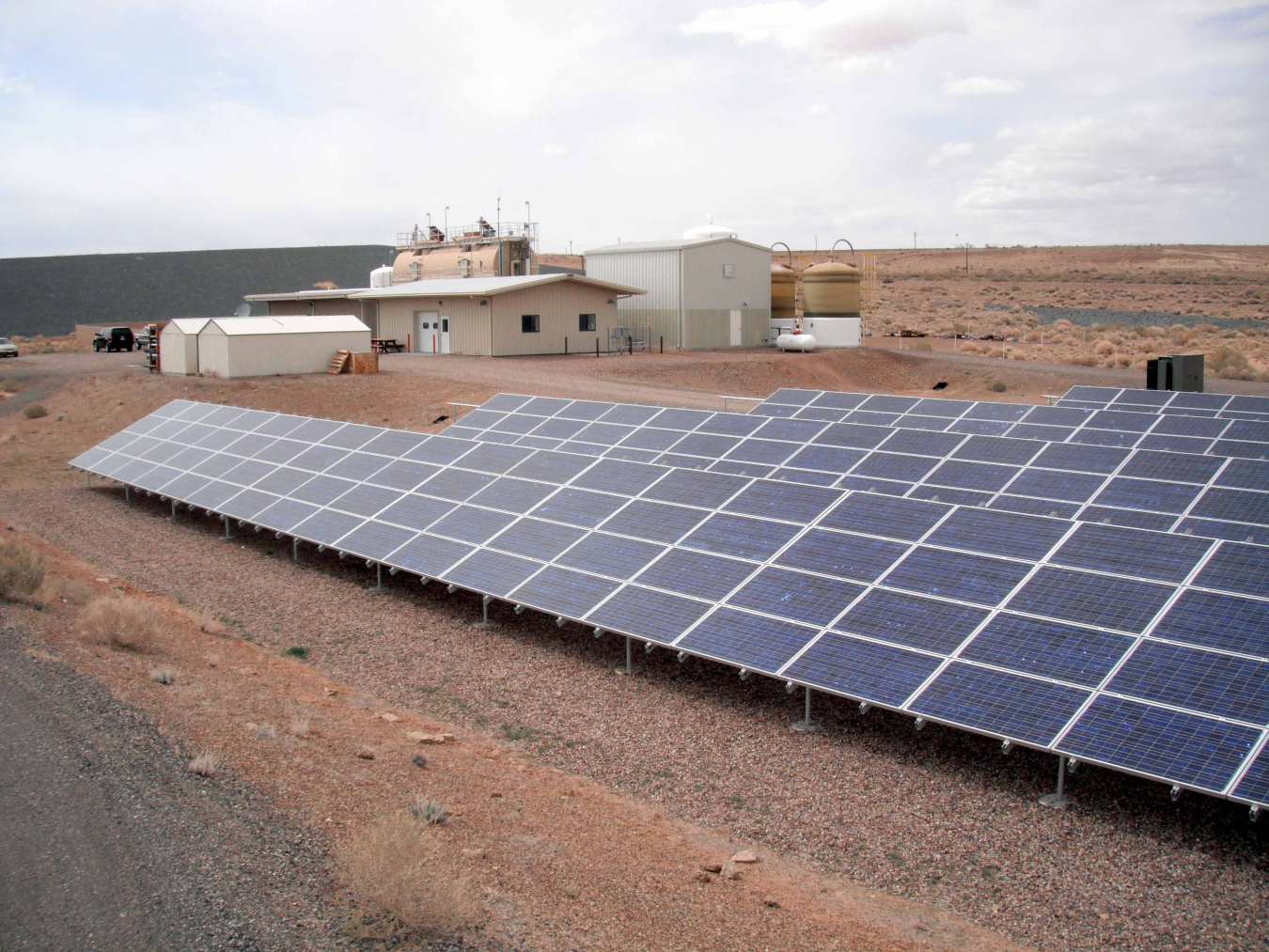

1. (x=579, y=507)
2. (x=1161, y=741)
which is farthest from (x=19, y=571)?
(x=1161, y=741)

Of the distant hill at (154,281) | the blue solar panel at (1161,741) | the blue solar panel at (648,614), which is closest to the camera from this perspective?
the blue solar panel at (1161,741)

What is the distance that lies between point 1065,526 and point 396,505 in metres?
10.6

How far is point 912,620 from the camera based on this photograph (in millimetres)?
10555

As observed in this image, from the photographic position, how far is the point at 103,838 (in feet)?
23.6

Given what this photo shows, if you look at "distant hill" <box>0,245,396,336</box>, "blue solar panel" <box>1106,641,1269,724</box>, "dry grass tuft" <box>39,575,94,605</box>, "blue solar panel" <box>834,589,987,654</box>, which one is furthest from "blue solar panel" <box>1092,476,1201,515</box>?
"distant hill" <box>0,245,396,336</box>

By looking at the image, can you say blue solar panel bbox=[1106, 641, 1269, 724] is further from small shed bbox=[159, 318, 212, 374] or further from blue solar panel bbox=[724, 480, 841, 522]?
small shed bbox=[159, 318, 212, 374]

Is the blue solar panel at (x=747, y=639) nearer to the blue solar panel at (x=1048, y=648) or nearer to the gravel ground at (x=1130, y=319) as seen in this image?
the blue solar panel at (x=1048, y=648)

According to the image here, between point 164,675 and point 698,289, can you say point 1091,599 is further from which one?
point 698,289

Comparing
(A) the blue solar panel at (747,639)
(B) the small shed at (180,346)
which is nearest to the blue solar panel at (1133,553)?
(A) the blue solar panel at (747,639)

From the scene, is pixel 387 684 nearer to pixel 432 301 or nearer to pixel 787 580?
pixel 787 580

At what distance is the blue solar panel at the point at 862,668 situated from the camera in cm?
976

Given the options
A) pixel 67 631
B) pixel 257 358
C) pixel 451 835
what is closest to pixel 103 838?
pixel 451 835

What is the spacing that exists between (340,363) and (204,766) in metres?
33.6

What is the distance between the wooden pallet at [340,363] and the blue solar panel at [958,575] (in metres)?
32.4
